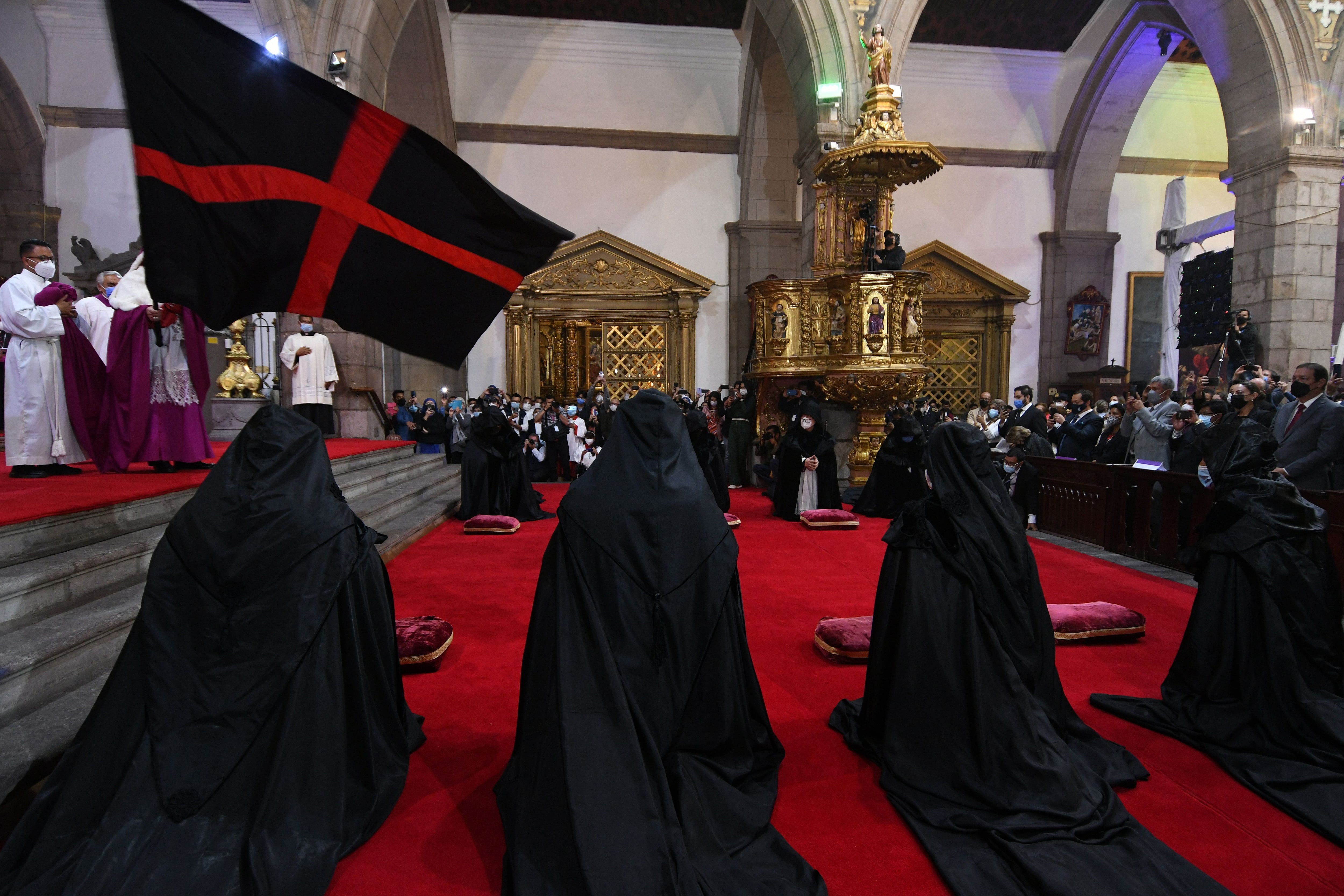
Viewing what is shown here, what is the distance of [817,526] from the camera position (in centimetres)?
820

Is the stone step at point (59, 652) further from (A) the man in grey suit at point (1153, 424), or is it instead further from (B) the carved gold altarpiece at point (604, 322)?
(B) the carved gold altarpiece at point (604, 322)

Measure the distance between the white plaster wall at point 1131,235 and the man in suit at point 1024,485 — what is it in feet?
33.1

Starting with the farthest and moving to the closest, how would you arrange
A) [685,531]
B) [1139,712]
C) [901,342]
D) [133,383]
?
1. [901,342]
2. [133,383]
3. [1139,712]
4. [685,531]

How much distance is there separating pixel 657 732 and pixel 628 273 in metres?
13.4

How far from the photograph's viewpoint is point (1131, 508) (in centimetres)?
687

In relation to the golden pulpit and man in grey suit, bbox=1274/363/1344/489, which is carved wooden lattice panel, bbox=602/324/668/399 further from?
man in grey suit, bbox=1274/363/1344/489

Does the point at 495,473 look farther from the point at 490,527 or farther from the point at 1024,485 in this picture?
the point at 1024,485

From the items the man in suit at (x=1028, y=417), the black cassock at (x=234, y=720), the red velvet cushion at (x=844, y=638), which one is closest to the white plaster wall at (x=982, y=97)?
the man in suit at (x=1028, y=417)

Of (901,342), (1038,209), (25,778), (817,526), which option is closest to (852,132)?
(901,342)

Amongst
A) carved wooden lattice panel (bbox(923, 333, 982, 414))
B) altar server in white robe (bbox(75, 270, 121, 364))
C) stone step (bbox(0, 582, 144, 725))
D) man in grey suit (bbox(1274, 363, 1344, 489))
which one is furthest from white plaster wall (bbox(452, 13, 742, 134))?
stone step (bbox(0, 582, 144, 725))

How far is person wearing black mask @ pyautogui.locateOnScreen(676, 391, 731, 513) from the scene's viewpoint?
789 centimetres

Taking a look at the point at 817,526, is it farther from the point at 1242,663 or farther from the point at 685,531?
the point at 685,531

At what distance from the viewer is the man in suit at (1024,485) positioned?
8141 mm

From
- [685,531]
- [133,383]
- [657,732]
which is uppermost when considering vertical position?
[133,383]
